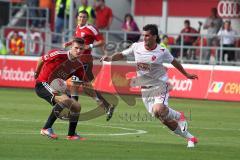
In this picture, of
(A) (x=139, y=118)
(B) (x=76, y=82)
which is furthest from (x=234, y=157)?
(A) (x=139, y=118)

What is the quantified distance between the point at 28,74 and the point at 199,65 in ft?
19.6

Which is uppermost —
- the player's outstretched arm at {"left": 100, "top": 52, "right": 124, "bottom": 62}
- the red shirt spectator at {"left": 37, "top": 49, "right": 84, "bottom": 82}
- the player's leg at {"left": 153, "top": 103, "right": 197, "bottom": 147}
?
the player's outstretched arm at {"left": 100, "top": 52, "right": 124, "bottom": 62}

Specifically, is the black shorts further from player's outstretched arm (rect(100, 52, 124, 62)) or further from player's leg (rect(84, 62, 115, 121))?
player's leg (rect(84, 62, 115, 121))

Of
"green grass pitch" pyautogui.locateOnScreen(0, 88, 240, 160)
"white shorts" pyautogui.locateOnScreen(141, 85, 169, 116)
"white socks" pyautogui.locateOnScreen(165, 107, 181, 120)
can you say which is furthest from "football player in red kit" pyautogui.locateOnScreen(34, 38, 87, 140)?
"white socks" pyautogui.locateOnScreen(165, 107, 181, 120)

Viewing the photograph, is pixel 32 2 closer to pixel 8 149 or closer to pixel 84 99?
pixel 84 99

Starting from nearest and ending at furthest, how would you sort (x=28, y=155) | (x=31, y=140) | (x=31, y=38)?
(x=28, y=155)
(x=31, y=140)
(x=31, y=38)

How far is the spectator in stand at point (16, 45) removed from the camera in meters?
36.1

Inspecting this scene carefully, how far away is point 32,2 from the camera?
39.9 metres

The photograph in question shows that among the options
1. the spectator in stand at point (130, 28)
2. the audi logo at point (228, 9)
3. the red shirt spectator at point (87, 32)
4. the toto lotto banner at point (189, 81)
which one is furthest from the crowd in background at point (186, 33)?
the red shirt spectator at point (87, 32)

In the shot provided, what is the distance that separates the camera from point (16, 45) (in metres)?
36.5

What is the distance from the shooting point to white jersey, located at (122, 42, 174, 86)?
54.9 feet

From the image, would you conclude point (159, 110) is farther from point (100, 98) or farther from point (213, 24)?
point (213, 24)

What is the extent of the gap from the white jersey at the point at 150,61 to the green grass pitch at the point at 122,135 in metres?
1.13

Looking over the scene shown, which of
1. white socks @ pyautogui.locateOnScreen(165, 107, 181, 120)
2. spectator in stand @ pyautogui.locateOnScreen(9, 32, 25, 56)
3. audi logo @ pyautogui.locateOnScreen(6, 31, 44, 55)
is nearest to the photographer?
white socks @ pyautogui.locateOnScreen(165, 107, 181, 120)
